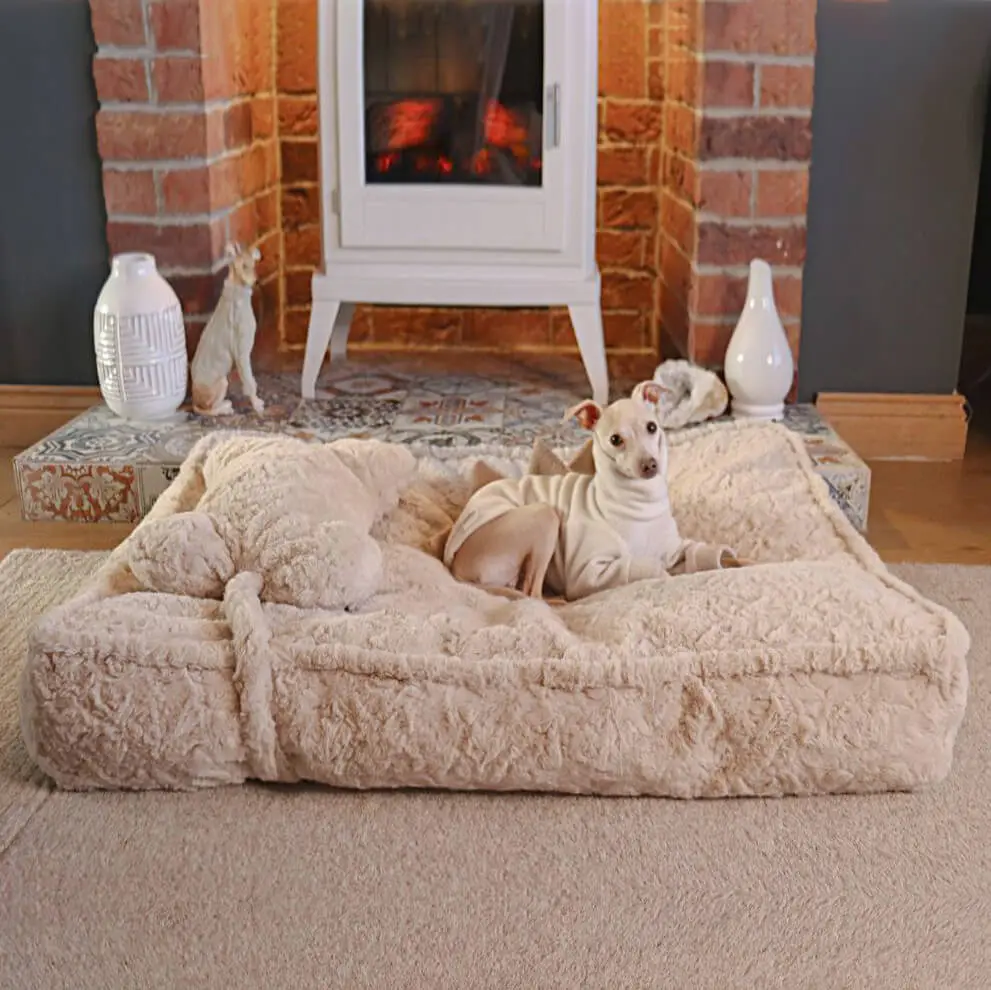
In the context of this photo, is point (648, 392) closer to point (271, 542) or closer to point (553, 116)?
point (271, 542)

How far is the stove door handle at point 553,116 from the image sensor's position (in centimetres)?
261

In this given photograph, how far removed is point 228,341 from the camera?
2635 mm

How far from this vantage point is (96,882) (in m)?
1.45

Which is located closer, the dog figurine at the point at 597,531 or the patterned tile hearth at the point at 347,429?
the dog figurine at the point at 597,531

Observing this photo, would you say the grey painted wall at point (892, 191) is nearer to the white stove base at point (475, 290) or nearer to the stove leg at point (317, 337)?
the white stove base at point (475, 290)

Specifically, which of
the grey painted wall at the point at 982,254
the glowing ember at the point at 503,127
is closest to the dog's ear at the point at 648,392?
the glowing ember at the point at 503,127

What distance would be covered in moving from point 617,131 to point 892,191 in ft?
2.31

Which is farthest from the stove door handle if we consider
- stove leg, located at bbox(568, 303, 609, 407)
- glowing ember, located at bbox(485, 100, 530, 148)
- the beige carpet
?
the beige carpet

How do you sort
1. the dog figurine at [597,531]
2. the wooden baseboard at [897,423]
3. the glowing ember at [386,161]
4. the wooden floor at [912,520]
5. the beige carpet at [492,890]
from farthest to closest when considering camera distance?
the wooden baseboard at [897,423], the glowing ember at [386,161], the wooden floor at [912,520], the dog figurine at [597,531], the beige carpet at [492,890]

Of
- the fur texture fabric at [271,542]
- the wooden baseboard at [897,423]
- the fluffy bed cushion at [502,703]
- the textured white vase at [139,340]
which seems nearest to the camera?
the fluffy bed cushion at [502,703]

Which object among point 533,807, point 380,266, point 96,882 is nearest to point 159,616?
point 96,882

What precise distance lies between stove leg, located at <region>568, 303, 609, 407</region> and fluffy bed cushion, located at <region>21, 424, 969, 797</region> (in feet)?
3.93

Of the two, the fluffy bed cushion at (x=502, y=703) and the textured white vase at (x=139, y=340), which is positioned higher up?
the textured white vase at (x=139, y=340)

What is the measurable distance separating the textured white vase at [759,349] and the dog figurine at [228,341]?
0.93m
